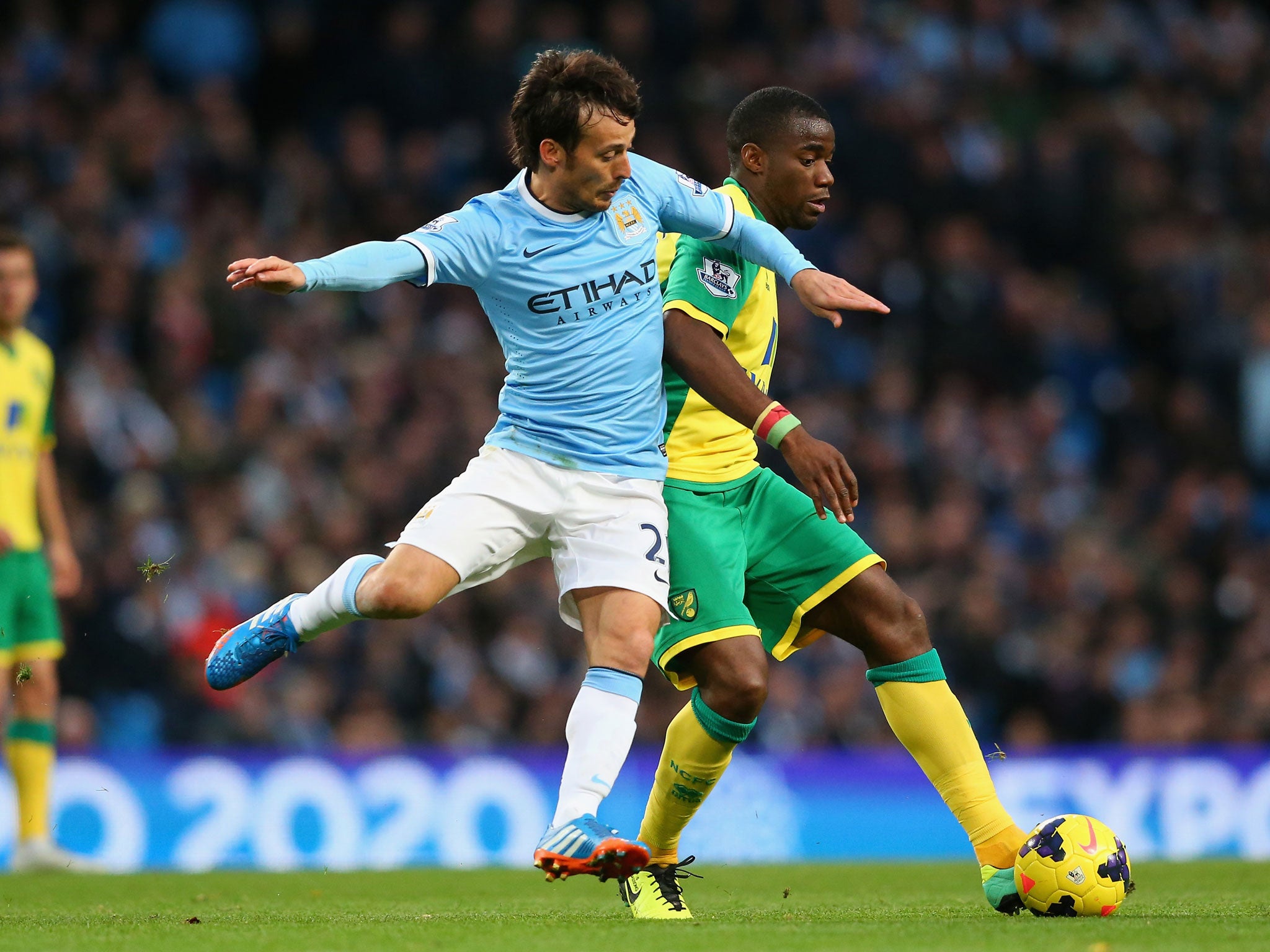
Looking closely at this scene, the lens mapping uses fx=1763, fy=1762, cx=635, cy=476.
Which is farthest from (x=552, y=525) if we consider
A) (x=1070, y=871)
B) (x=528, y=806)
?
(x=528, y=806)

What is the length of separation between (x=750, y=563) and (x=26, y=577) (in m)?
3.65

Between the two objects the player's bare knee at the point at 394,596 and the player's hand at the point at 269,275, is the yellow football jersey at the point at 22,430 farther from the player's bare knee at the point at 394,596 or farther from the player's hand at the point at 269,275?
the player's hand at the point at 269,275

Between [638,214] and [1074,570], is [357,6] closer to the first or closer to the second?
[1074,570]

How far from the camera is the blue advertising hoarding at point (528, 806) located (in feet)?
28.6

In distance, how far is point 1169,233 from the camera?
1397 centimetres

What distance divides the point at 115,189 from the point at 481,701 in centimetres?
438

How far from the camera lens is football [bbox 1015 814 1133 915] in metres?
4.75

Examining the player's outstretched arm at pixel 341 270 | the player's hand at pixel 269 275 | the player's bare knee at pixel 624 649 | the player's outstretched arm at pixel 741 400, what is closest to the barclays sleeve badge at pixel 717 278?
the player's outstretched arm at pixel 741 400

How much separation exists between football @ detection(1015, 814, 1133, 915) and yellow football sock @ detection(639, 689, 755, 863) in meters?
0.89

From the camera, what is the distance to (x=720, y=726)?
5.21 metres

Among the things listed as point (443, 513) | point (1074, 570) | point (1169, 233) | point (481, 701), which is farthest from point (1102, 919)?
point (1169, 233)

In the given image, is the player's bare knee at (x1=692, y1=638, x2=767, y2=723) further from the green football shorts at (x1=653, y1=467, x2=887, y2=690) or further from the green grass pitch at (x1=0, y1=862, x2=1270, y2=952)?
the green grass pitch at (x1=0, y1=862, x2=1270, y2=952)

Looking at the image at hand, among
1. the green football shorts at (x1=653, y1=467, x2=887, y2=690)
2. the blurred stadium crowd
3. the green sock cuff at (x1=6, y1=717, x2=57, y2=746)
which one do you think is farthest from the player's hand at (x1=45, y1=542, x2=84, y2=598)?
the green football shorts at (x1=653, y1=467, x2=887, y2=690)

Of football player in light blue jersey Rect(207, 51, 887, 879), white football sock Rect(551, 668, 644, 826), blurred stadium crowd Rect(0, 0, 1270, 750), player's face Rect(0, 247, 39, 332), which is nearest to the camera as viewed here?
white football sock Rect(551, 668, 644, 826)
